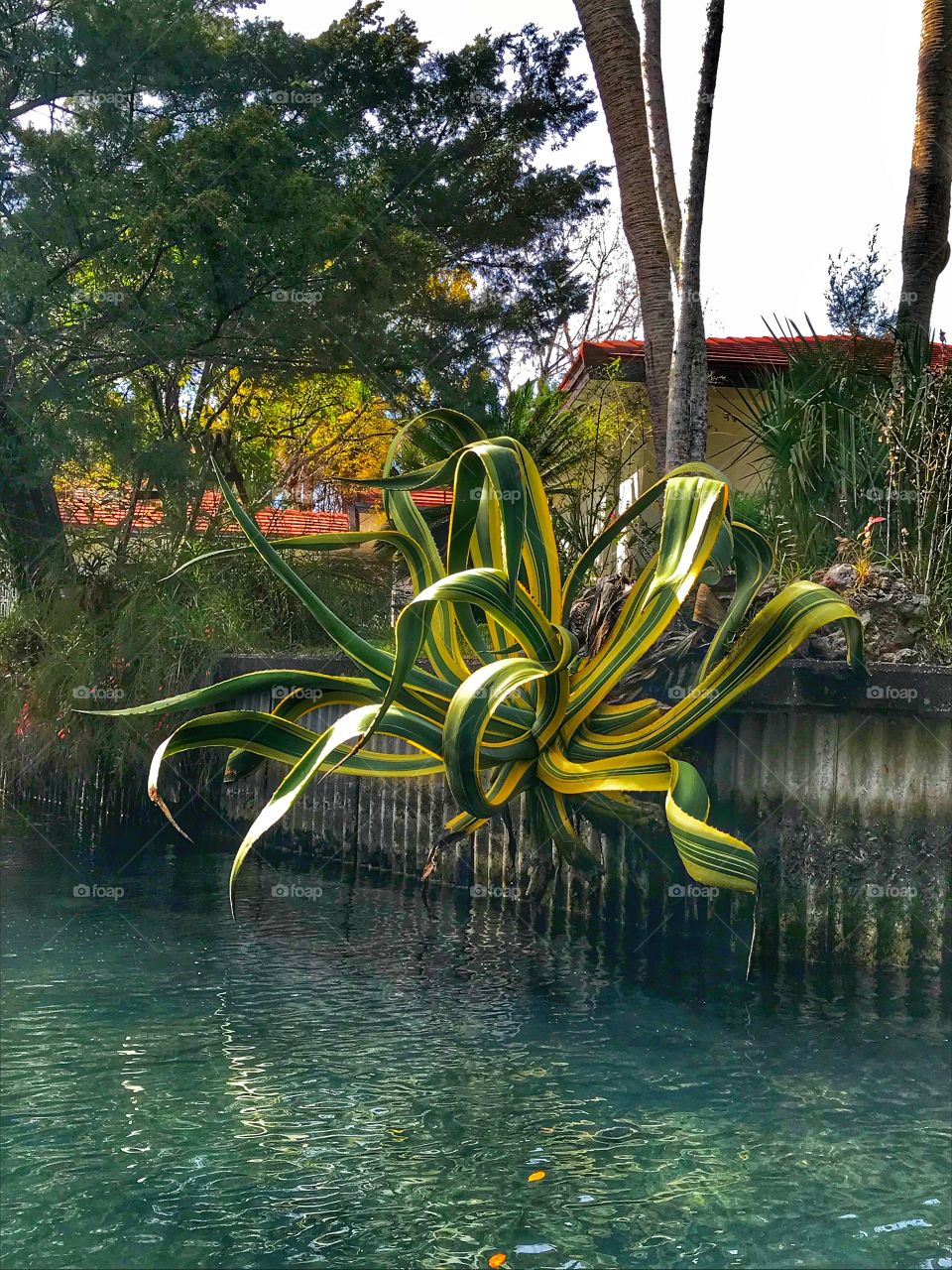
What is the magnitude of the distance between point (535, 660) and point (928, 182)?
6403 millimetres

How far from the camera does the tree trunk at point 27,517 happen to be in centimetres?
1234

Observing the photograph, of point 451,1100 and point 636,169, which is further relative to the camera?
point 636,169

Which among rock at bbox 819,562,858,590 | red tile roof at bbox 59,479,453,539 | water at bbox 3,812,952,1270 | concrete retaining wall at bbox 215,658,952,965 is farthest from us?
red tile roof at bbox 59,479,453,539

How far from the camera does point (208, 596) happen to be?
462 inches

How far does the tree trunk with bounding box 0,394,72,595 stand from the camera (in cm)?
1234

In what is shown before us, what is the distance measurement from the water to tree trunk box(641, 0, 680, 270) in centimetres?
859

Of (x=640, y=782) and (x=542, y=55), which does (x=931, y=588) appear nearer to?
(x=640, y=782)

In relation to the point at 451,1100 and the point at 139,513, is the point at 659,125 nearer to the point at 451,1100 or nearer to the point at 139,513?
the point at 139,513

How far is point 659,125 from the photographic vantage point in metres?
14.1

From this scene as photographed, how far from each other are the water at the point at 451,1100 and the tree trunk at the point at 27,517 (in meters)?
5.38

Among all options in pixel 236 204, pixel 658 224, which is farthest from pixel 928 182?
pixel 236 204

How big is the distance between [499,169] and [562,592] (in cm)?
956

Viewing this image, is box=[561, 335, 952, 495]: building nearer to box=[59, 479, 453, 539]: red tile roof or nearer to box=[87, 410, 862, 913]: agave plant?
box=[59, 479, 453, 539]: red tile roof

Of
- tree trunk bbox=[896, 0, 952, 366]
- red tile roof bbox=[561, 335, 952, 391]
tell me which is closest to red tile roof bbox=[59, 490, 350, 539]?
red tile roof bbox=[561, 335, 952, 391]
